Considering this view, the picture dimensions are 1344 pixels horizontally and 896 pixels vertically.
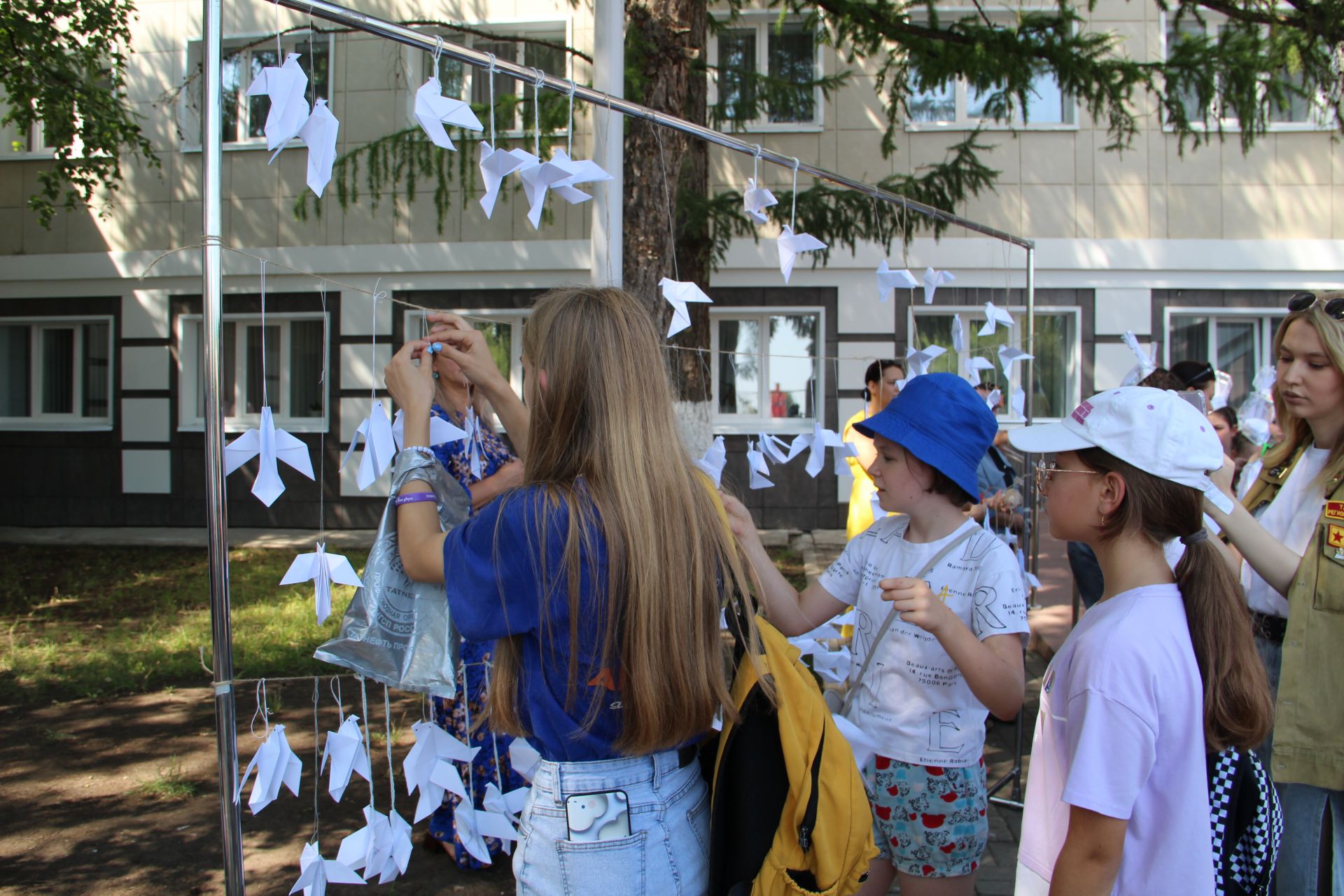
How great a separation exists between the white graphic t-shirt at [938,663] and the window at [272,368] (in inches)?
403

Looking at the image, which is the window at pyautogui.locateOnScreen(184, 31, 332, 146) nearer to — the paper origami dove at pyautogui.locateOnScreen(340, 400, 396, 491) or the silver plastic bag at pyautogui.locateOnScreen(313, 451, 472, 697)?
the paper origami dove at pyautogui.locateOnScreen(340, 400, 396, 491)

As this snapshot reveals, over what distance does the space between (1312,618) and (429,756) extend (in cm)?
213

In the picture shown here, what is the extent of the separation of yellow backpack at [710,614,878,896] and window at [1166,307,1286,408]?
10.4 metres

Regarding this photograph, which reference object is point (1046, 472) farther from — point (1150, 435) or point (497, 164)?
point (497, 164)

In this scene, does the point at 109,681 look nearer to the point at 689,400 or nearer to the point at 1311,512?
the point at 689,400

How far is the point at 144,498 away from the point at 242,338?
2292 millimetres

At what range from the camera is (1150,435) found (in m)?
1.58

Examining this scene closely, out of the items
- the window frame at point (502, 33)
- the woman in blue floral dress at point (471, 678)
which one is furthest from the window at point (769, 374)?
the woman in blue floral dress at point (471, 678)

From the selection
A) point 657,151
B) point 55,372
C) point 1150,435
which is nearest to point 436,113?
point 1150,435

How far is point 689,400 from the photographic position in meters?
5.64

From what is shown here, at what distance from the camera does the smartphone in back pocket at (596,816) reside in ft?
5.01

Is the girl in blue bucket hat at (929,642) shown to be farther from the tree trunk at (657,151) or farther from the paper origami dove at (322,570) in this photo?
the tree trunk at (657,151)

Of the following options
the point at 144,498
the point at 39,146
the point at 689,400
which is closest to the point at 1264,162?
the point at 689,400

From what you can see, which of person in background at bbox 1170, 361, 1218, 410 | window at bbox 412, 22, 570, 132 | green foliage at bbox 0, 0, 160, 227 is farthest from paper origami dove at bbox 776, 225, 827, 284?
window at bbox 412, 22, 570, 132
